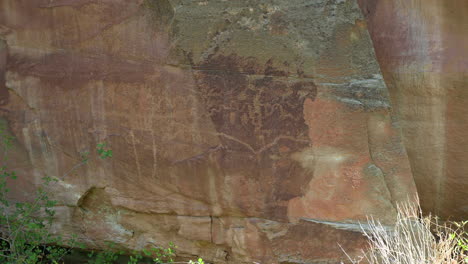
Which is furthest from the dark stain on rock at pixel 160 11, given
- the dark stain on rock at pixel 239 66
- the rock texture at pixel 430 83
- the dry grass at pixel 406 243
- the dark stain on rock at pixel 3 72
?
the dry grass at pixel 406 243

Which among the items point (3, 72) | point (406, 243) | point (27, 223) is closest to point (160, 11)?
point (3, 72)

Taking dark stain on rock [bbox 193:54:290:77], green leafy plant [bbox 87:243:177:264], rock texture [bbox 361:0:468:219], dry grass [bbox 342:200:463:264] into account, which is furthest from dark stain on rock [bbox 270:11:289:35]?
green leafy plant [bbox 87:243:177:264]

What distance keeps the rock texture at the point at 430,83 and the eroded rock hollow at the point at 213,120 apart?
22 mm

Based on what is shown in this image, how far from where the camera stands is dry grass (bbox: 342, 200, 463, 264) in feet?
7.62

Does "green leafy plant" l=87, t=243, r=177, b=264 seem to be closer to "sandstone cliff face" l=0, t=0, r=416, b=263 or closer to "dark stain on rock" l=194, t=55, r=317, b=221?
"sandstone cliff face" l=0, t=0, r=416, b=263

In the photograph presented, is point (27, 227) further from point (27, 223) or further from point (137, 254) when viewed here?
point (137, 254)

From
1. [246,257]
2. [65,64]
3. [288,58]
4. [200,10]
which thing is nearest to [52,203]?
[65,64]

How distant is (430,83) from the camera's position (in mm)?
2523

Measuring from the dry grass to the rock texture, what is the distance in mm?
284

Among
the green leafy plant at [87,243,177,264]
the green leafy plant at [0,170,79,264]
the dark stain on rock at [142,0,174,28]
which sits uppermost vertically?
the dark stain on rock at [142,0,174,28]

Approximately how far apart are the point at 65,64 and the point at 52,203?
0.82 m

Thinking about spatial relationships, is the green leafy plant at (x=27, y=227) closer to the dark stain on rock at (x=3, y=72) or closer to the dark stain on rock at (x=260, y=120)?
the dark stain on rock at (x=3, y=72)

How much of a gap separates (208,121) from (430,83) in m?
1.22

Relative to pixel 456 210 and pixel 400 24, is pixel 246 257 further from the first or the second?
pixel 400 24
